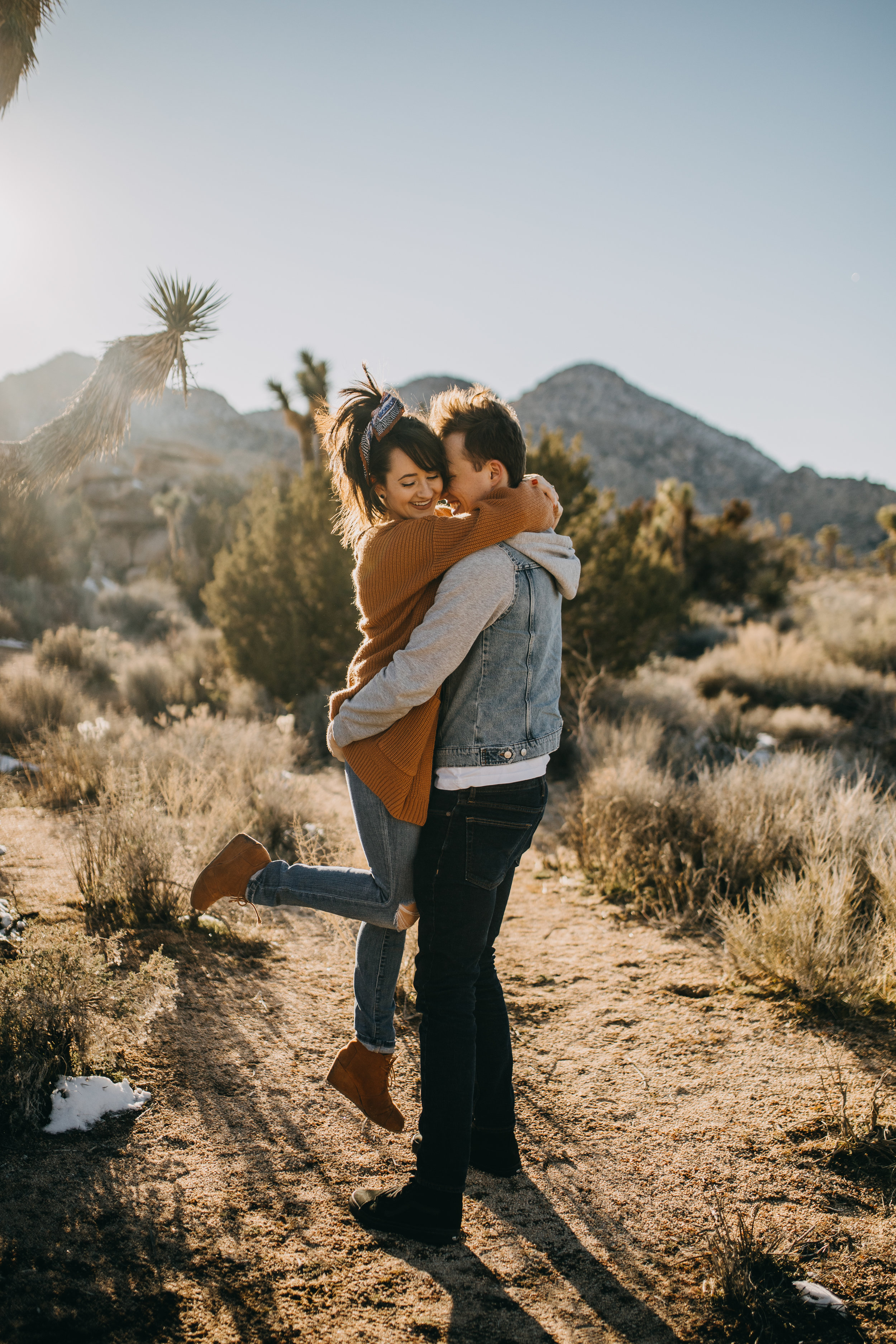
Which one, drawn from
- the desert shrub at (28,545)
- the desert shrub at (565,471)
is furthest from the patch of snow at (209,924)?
the desert shrub at (28,545)

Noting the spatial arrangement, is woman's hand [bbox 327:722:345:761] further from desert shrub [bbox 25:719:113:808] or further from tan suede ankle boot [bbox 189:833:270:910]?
desert shrub [bbox 25:719:113:808]

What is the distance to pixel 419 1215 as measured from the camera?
1.92 metres

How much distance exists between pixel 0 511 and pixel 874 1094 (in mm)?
16601

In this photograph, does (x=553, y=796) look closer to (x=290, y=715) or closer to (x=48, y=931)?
(x=290, y=715)

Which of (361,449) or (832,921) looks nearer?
(361,449)

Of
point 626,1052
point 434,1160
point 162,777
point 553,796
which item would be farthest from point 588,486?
point 434,1160

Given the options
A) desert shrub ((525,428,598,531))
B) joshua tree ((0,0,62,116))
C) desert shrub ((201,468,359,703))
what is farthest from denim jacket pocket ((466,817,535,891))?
desert shrub ((525,428,598,531))

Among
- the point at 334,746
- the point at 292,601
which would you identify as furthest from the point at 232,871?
the point at 292,601

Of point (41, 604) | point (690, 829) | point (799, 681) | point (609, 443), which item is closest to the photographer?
point (690, 829)

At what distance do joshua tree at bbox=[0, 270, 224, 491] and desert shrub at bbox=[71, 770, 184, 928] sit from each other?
6.62 ft

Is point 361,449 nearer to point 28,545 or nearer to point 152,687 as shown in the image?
point 152,687

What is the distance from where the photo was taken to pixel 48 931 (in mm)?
3246

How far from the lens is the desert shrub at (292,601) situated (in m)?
9.13

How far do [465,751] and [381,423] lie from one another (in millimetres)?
909
